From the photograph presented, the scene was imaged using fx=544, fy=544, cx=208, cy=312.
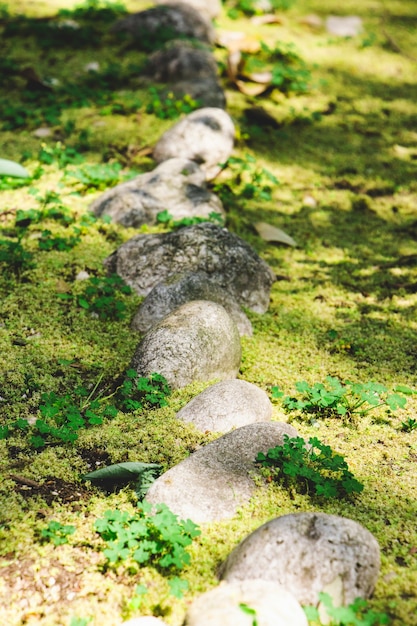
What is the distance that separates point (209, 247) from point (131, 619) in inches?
107

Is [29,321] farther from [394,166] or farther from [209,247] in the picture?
[394,166]

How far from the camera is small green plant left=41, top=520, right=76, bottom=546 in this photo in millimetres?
2350

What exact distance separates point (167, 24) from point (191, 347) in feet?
22.8

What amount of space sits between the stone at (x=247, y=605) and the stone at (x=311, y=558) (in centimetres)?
6

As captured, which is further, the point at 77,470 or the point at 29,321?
the point at 29,321

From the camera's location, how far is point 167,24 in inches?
331

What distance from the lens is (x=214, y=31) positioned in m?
8.70

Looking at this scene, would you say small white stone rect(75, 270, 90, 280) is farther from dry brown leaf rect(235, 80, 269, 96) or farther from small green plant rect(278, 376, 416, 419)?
dry brown leaf rect(235, 80, 269, 96)

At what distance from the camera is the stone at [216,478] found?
251 centimetres

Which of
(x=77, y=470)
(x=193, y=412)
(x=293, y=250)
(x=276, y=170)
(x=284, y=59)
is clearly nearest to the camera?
(x=77, y=470)

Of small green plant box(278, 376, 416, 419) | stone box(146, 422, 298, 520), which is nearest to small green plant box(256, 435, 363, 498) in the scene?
stone box(146, 422, 298, 520)

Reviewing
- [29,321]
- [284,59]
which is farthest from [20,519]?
[284,59]

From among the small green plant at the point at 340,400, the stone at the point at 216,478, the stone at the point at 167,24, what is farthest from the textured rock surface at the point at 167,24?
the stone at the point at 216,478

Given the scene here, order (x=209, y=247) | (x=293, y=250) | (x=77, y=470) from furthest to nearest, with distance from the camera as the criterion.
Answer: (x=293, y=250) → (x=209, y=247) → (x=77, y=470)
